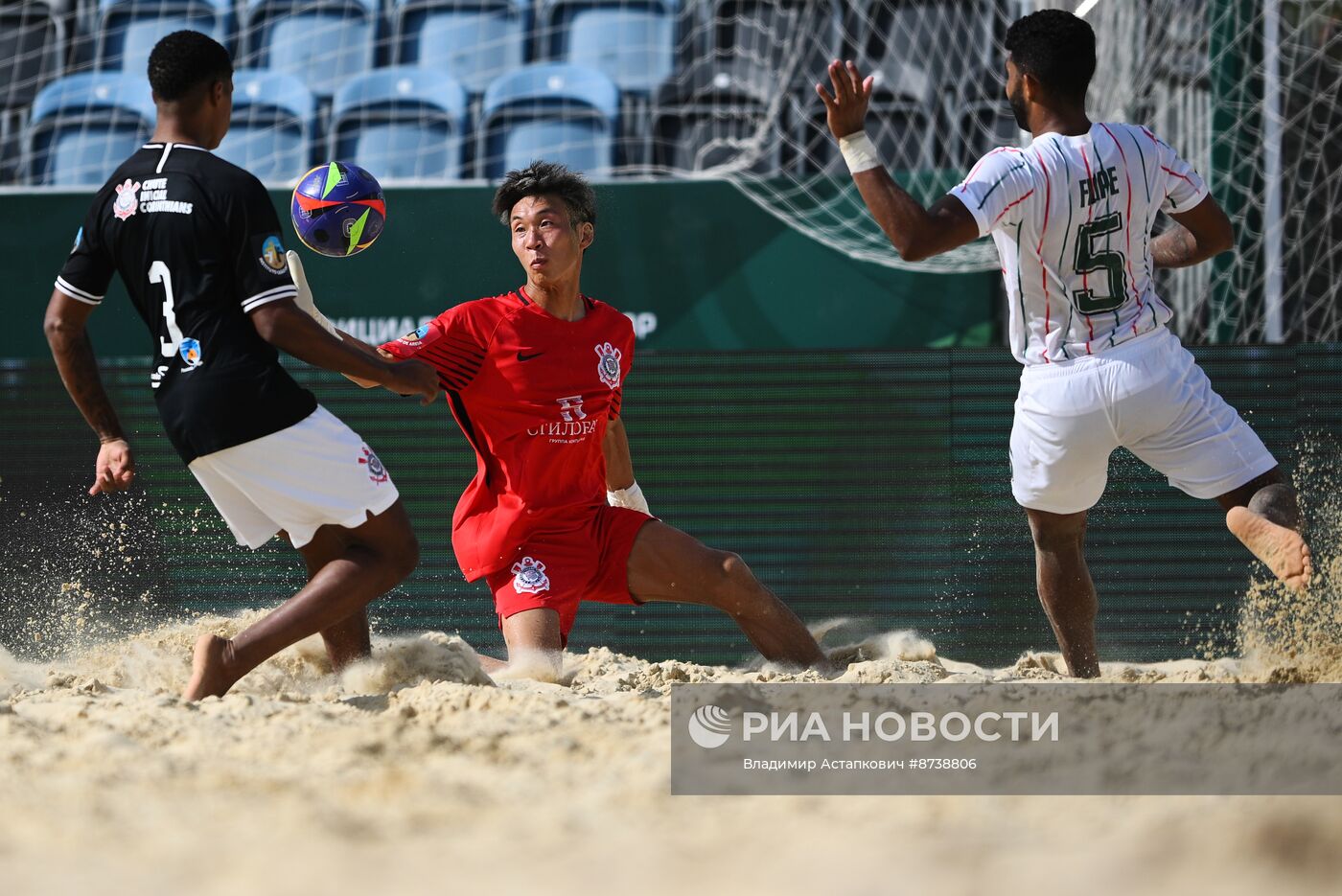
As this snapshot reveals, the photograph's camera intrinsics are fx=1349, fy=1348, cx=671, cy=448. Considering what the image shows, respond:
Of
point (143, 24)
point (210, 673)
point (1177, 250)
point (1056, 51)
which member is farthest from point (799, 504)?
point (143, 24)

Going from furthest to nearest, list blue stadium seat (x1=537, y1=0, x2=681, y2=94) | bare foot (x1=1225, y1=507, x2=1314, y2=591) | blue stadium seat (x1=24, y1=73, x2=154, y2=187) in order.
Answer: blue stadium seat (x1=537, y1=0, x2=681, y2=94) → blue stadium seat (x1=24, y1=73, x2=154, y2=187) → bare foot (x1=1225, y1=507, x2=1314, y2=591)

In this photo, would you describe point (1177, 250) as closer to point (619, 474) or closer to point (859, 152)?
point (859, 152)

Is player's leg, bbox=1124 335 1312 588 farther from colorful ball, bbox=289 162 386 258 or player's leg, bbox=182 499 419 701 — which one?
colorful ball, bbox=289 162 386 258

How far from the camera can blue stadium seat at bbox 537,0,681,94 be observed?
9.61m

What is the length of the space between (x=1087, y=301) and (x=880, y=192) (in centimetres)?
81

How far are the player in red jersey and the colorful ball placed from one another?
1.29ft

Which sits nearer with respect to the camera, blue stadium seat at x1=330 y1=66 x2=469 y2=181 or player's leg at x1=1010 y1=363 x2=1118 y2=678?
player's leg at x1=1010 y1=363 x2=1118 y2=678

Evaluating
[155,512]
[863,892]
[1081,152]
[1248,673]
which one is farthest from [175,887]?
[155,512]

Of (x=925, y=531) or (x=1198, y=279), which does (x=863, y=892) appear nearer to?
(x=925, y=531)

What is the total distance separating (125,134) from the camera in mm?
9125

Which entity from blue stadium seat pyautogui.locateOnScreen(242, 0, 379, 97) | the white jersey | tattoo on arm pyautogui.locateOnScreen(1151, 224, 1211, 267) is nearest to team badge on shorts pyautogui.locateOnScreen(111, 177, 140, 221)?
the white jersey

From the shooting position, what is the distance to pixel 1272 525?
3.64m

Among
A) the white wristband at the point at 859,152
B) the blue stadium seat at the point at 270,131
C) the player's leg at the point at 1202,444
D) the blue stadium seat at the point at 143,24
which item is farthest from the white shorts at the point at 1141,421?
the blue stadium seat at the point at 143,24

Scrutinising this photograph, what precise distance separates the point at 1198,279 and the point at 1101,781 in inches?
231
